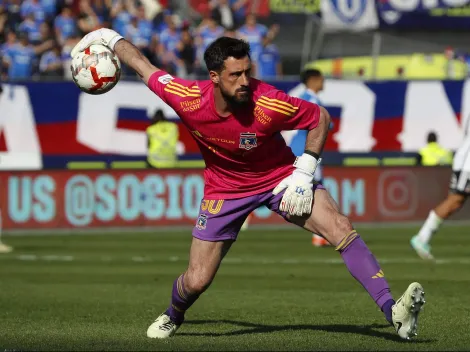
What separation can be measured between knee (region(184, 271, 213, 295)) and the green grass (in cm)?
38

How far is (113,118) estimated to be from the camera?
25.4 metres

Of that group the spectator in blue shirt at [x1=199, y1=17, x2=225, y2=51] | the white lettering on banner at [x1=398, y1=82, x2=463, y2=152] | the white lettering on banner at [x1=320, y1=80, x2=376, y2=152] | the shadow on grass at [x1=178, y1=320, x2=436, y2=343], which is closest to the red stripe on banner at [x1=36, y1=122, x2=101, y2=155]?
the spectator in blue shirt at [x1=199, y1=17, x2=225, y2=51]

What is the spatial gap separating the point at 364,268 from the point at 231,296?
4.03 metres

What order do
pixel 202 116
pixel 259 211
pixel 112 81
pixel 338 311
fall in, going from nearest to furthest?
pixel 202 116 < pixel 112 81 < pixel 338 311 < pixel 259 211

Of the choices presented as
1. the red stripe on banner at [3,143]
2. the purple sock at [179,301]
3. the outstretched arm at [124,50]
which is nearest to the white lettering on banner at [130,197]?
the red stripe on banner at [3,143]

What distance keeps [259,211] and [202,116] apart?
13.8 metres

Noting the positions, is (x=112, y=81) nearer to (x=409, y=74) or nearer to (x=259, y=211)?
(x=259, y=211)

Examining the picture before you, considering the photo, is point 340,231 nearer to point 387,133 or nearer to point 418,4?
point 387,133

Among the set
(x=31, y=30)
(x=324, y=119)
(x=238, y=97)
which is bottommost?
(x=31, y=30)

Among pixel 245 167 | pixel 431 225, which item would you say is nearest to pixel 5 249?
pixel 431 225

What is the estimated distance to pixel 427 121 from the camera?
2625cm

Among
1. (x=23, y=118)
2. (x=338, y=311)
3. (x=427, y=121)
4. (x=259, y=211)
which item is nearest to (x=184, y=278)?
(x=338, y=311)

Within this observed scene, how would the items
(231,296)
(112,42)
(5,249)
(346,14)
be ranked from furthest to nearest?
1. (346,14)
2. (5,249)
3. (231,296)
4. (112,42)

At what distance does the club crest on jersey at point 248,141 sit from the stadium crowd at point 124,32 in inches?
675
